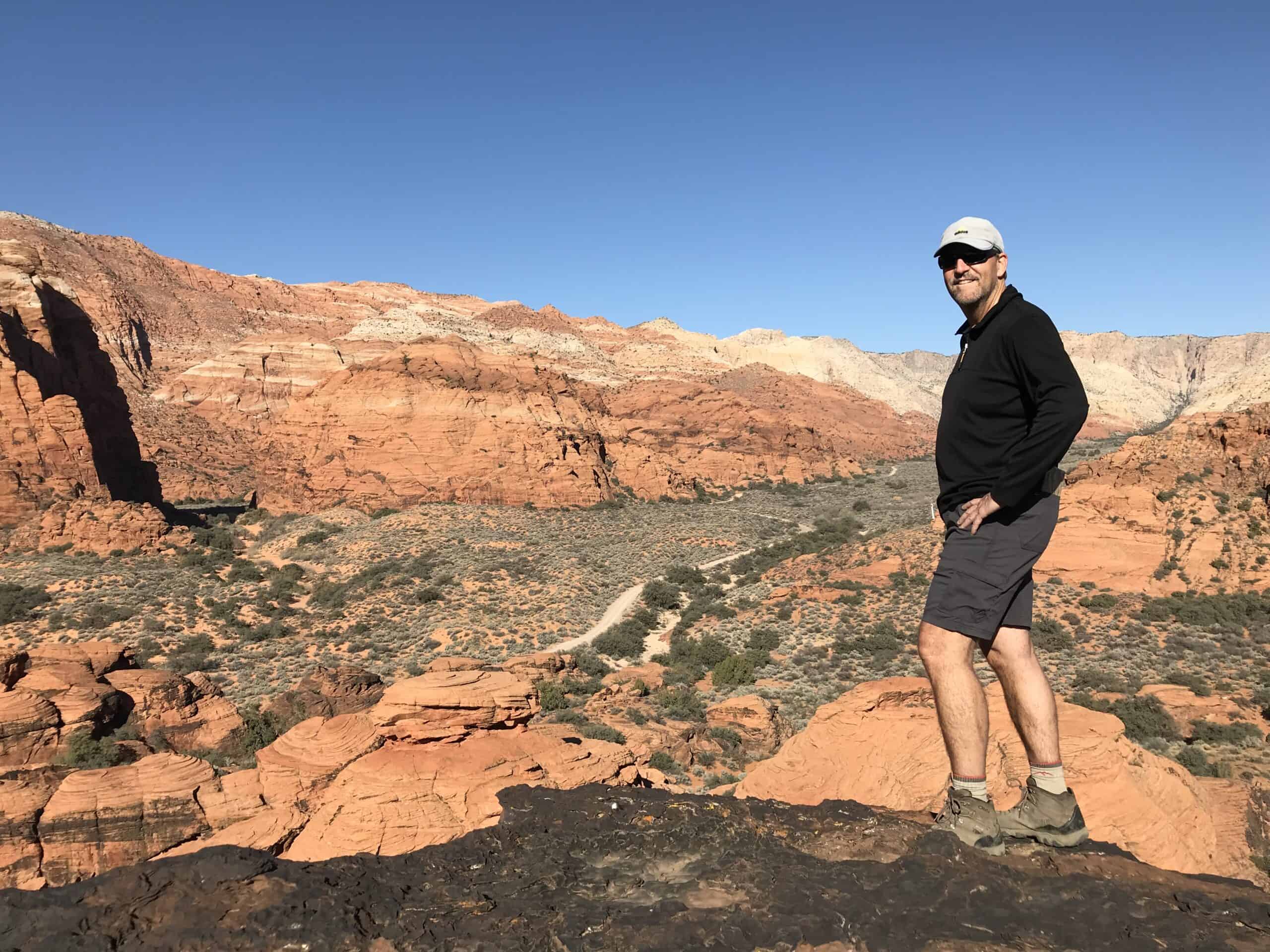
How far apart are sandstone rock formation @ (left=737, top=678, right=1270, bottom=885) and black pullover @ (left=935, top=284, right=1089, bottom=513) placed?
4869 millimetres

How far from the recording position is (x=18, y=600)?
28.2 m

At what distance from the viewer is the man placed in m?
3.73

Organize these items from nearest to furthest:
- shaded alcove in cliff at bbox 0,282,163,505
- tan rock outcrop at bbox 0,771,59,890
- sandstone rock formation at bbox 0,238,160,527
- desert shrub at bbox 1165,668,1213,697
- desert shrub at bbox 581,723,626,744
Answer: tan rock outcrop at bbox 0,771,59,890, desert shrub at bbox 581,723,626,744, desert shrub at bbox 1165,668,1213,697, sandstone rock formation at bbox 0,238,160,527, shaded alcove in cliff at bbox 0,282,163,505

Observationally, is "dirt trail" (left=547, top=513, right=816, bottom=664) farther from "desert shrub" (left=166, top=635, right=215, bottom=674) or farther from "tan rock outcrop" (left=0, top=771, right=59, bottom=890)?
"tan rock outcrop" (left=0, top=771, right=59, bottom=890)

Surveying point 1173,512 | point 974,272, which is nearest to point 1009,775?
point 974,272

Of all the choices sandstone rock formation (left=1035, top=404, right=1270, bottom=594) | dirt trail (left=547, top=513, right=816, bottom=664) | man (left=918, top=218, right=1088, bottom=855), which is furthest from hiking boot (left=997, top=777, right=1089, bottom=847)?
sandstone rock formation (left=1035, top=404, right=1270, bottom=594)

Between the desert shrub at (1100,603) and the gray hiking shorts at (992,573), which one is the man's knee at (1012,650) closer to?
the gray hiking shorts at (992,573)

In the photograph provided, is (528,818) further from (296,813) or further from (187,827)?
(187,827)

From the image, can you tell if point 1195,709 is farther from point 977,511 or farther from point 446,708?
point 977,511

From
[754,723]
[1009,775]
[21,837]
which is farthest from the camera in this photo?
[754,723]

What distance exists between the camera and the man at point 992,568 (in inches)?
147

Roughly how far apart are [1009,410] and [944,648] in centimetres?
131

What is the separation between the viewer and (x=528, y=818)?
5.49 metres

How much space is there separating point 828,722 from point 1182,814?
4662 millimetres
